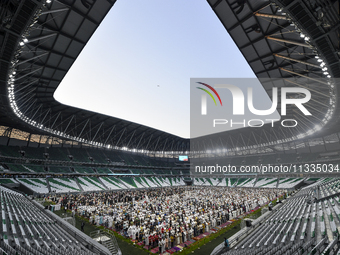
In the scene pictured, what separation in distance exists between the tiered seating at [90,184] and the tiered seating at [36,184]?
7990 millimetres

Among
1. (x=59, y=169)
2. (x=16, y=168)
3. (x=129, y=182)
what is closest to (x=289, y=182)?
(x=129, y=182)

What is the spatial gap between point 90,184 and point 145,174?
24999 millimetres

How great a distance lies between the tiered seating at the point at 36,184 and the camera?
36756 mm

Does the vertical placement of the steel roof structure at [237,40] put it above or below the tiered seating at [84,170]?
above

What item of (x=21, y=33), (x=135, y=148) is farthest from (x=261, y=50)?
(x=135, y=148)

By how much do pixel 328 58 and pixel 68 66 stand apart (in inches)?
1040

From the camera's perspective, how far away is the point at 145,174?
70.6 metres

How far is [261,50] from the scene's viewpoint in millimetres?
20359

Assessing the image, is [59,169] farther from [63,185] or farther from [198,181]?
[198,181]

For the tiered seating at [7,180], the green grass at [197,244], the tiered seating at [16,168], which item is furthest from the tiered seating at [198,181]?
the tiered seating at [7,180]

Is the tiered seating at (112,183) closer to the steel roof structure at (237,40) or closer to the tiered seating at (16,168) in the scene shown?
the tiered seating at (16,168)

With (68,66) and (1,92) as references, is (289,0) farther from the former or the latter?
(1,92)

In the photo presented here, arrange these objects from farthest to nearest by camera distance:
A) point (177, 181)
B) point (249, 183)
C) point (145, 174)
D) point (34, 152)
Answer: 1. point (177, 181)
2. point (145, 174)
3. point (249, 183)
4. point (34, 152)

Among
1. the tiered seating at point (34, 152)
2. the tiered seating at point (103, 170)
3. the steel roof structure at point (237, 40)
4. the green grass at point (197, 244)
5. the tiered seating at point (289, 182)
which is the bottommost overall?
the green grass at point (197, 244)
